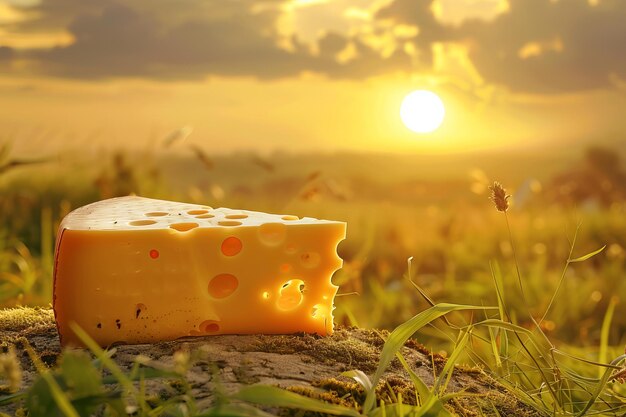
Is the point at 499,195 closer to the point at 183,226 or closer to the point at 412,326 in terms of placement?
the point at 412,326

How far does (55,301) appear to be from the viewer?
274cm

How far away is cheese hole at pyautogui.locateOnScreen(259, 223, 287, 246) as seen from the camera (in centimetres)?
278

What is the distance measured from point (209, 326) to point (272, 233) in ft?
1.33

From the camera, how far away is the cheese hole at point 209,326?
9.11 ft

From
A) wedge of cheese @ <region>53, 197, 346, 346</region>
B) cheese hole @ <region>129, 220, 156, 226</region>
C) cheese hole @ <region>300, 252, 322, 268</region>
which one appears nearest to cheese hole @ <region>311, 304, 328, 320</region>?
wedge of cheese @ <region>53, 197, 346, 346</region>

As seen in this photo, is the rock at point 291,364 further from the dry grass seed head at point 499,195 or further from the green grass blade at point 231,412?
the dry grass seed head at point 499,195

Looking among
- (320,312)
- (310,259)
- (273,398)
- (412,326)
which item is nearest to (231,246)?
(310,259)

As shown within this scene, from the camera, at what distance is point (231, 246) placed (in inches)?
110

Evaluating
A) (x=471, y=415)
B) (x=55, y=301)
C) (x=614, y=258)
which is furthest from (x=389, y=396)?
(x=614, y=258)

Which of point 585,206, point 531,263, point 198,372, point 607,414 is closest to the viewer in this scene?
point 198,372

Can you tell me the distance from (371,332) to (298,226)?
1.61ft

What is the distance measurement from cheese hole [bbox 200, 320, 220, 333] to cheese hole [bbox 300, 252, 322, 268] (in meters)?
0.38

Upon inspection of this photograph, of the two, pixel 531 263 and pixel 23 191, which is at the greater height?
pixel 23 191

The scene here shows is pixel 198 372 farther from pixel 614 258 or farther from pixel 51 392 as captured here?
pixel 614 258
